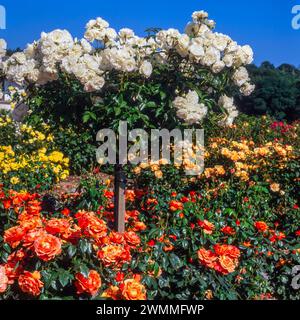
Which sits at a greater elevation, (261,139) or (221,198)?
(261,139)

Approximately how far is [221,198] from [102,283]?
2.03 meters

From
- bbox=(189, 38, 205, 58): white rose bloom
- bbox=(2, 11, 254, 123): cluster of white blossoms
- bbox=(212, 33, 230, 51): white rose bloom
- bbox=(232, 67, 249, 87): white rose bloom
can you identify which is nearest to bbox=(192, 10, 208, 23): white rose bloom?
bbox=(2, 11, 254, 123): cluster of white blossoms

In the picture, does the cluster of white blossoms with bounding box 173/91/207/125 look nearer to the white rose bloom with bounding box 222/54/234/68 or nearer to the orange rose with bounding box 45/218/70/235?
the white rose bloom with bounding box 222/54/234/68

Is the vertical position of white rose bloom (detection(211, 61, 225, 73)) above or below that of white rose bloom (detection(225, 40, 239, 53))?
below

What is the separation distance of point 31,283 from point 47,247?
168 millimetres

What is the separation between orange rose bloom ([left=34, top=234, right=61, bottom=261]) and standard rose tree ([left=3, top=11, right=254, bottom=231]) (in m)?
0.79

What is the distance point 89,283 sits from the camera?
220 centimetres

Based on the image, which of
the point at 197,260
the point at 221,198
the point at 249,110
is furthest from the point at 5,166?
the point at 249,110

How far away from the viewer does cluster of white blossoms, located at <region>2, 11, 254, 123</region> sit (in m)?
2.77

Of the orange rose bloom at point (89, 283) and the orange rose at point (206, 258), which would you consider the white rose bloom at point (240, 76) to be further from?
the orange rose bloom at point (89, 283)

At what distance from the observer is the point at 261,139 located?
29.2 feet

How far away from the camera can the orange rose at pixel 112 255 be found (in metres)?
2.37
